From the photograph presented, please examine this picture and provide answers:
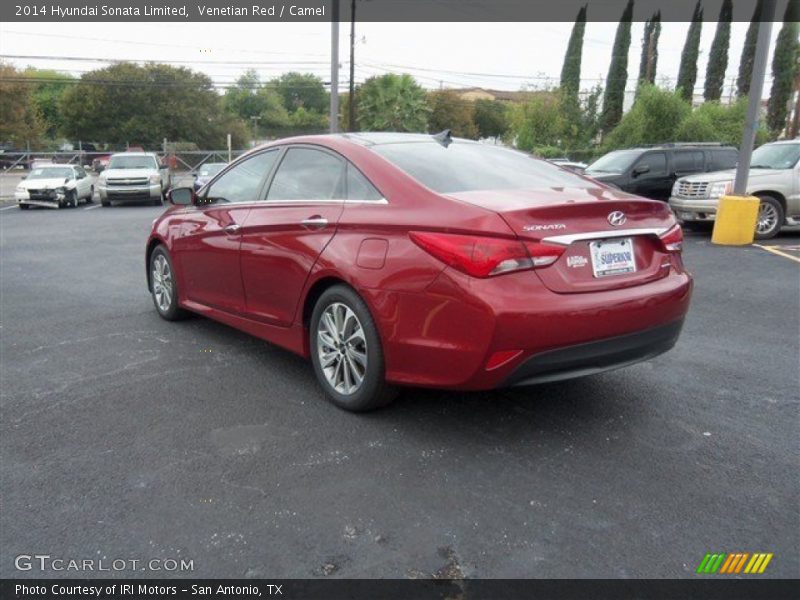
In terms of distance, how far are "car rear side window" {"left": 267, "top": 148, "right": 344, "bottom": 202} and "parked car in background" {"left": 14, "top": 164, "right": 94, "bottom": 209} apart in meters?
18.8

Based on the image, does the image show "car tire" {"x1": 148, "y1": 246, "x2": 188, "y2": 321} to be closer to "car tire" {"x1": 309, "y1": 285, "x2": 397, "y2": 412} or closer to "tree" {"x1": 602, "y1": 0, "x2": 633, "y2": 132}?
"car tire" {"x1": 309, "y1": 285, "x2": 397, "y2": 412}

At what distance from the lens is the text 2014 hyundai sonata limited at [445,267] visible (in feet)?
10.4

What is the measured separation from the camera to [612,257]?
3412 millimetres

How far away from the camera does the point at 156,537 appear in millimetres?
2695

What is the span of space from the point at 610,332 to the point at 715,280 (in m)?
5.36

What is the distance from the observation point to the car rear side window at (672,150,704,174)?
46.4ft

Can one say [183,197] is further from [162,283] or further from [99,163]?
[99,163]

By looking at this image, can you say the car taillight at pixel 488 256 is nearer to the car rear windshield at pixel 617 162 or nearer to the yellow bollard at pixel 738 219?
the yellow bollard at pixel 738 219

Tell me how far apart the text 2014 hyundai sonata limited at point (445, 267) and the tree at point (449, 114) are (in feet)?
234

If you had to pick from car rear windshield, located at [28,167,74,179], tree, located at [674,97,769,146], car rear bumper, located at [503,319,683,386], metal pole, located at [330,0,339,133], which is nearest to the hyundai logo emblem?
car rear bumper, located at [503,319,683,386]

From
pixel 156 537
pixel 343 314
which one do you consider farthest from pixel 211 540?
pixel 343 314

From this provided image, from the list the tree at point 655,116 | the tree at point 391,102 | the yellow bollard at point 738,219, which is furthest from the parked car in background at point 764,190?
the tree at point 391,102
